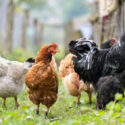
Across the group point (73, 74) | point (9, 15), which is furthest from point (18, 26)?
point (73, 74)

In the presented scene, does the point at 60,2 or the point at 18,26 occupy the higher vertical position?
the point at 60,2

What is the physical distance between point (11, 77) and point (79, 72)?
1.51m

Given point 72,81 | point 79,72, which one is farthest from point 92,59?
point 72,81

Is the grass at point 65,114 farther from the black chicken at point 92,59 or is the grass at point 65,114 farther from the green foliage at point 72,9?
the green foliage at point 72,9

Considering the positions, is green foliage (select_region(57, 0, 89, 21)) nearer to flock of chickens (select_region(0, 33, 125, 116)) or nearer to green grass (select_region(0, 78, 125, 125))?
green grass (select_region(0, 78, 125, 125))

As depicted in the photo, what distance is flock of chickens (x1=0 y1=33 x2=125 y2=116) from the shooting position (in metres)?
5.12

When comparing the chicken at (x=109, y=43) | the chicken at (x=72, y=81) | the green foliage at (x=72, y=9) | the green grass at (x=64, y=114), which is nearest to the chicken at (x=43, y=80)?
the green grass at (x=64, y=114)

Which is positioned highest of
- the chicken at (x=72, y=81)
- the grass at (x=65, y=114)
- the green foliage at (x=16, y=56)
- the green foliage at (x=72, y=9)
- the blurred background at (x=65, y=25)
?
the green foliage at (x=72, y=9)

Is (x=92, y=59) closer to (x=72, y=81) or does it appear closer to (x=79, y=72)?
(x=79, y=72)

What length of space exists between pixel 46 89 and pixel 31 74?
404 millimetres

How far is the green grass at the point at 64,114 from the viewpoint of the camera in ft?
12.8

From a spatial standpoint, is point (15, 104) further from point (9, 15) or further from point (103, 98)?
point (9, 15)

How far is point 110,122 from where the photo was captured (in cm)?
358

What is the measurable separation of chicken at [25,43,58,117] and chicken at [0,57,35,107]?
74cm
